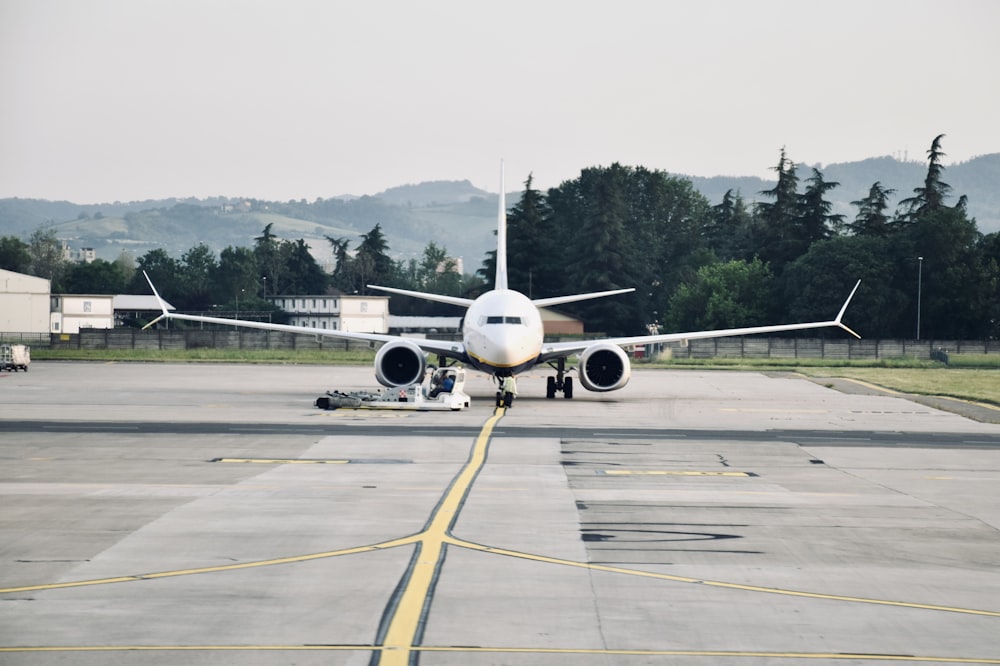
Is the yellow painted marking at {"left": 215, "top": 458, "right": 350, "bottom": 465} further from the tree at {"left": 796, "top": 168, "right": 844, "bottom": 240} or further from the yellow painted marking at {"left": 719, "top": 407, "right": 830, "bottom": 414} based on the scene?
the tree at {"left": 796, "top": 168, "right": 844, "bottom": 240}

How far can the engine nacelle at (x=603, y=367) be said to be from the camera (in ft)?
156

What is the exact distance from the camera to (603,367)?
158 feet

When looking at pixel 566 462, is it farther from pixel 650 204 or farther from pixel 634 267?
pixel 650 204

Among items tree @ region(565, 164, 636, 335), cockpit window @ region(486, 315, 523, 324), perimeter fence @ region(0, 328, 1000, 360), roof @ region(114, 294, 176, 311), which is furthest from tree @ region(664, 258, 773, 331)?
cockpit window @ region(486, 315, 523, 324)

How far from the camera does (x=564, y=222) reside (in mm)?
→ 182375

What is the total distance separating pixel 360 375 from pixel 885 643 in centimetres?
5571

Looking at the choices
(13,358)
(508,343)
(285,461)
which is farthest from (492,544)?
(13,358)

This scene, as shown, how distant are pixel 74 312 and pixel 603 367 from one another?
109239 millimetres

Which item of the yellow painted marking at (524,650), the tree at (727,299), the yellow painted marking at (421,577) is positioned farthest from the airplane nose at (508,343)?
the tree at (727,299)

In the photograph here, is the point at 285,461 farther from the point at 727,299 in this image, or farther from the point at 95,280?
the point at 95,280

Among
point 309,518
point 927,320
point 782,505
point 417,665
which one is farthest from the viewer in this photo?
point 927,320

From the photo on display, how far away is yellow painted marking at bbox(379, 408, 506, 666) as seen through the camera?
11.4m

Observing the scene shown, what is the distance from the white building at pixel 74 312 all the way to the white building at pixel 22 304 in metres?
6.02

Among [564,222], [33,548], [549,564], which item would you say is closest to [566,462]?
[549,564]
